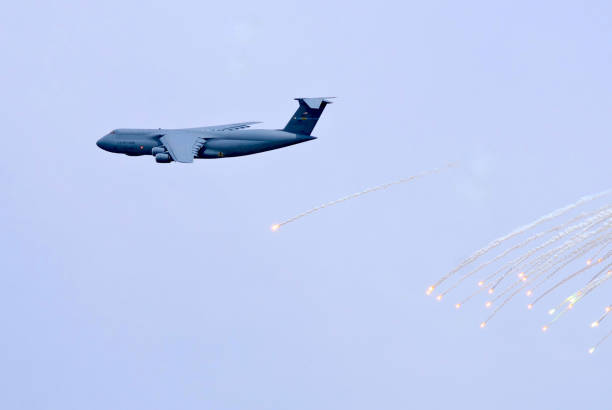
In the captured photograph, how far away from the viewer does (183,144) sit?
8488cm

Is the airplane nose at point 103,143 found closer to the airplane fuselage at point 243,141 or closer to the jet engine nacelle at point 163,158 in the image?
the airplane fuselage at point 243,141

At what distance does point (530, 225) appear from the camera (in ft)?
160

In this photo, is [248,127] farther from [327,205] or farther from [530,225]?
[530,225]

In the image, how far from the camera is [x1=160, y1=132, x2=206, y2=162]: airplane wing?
82.1 m

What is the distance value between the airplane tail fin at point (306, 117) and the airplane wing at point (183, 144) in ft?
25.3

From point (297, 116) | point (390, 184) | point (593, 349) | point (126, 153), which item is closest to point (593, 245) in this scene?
point (593, 349)

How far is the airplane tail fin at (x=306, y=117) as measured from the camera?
3386 inches

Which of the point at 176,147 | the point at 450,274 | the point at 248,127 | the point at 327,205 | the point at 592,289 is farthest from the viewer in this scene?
the point at 248,127

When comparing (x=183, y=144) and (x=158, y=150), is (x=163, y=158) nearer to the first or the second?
(x=158, y=150)

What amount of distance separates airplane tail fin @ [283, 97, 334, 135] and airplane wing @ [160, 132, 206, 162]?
7706mm

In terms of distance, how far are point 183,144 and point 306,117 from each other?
10.4m

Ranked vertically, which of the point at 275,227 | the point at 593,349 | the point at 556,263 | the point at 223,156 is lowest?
the point at 593,349

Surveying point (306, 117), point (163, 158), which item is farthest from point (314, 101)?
point (163, 158)

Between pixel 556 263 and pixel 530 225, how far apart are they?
9.37 feet
